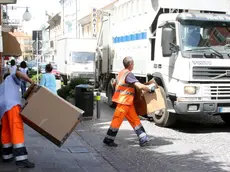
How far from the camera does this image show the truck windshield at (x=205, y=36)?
33.4 ft

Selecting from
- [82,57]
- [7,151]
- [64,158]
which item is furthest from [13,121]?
[82,57]

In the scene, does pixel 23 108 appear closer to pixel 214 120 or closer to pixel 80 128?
pixel 80 128

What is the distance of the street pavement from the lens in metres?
6.96

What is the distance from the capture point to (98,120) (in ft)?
40.3

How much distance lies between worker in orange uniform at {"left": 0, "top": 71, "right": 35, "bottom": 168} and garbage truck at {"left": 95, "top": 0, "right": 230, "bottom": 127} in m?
4.37

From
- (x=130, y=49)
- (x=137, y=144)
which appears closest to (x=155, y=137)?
(x=137, y=144)

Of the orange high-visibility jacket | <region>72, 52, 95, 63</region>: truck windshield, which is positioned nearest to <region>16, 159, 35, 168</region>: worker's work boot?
the orange high-visibility jacket

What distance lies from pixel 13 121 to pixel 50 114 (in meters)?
0.57

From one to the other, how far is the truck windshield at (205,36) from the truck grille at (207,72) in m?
0.44

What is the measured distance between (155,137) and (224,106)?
1816 millimetres

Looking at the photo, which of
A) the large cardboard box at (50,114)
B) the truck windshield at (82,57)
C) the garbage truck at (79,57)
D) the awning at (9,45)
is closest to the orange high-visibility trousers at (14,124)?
the large cardboard box at (50,114)

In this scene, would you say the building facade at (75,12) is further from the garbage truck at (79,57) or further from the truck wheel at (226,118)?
the truck wheel at (226,118)

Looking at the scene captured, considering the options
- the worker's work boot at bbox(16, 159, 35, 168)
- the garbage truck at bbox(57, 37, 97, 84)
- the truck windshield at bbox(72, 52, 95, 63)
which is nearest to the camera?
the worker's work boot at bbox(16, 159, 35, 168)

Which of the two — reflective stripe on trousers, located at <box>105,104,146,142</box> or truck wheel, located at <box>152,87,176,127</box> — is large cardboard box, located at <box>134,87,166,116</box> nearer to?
reflective stripe on trousers, located at <box>105,104,146,142</box>
